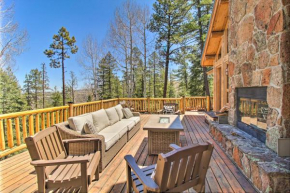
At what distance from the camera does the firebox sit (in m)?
2.58

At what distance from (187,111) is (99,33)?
9.84m

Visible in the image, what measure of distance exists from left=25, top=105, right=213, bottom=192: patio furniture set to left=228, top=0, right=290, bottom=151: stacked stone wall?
1.47 meters

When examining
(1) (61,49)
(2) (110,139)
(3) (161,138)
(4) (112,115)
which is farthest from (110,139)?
(1) (61,49)

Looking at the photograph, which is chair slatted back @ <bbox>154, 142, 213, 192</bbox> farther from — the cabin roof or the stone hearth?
the cabin roof

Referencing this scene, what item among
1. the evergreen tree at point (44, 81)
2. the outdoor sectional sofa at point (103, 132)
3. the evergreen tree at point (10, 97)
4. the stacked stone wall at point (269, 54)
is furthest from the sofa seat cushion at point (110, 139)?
the evergreen tree at point (44, 81)

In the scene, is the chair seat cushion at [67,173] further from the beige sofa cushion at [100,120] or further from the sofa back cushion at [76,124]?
the beige sofa cushion at [100,120]

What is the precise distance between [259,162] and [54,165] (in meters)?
2.50

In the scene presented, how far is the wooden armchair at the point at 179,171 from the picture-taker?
1.23 m

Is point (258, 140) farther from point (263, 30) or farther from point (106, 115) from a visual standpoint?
point (106, 115)

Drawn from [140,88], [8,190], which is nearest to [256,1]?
[8,190]

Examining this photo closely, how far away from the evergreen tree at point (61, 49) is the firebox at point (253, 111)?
15.1 meters

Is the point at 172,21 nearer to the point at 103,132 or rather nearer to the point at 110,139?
the point at 103,132

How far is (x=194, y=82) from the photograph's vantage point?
48.1ft

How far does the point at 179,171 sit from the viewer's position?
1.36m
